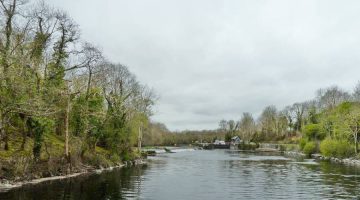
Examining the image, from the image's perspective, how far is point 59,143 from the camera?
49.0 m

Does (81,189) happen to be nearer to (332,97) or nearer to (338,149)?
(338,149)

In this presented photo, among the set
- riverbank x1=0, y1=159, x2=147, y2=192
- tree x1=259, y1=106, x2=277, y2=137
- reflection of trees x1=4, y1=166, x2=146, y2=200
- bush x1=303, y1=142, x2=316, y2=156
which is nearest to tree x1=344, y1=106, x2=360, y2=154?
bush x1=303, y1=142, x2=316, y2=156

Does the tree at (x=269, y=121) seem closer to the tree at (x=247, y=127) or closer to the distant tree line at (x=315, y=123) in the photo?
the distant tree line at (x=315, y=123)

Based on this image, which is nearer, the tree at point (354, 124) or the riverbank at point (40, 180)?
the riverbank at point (40, 180)

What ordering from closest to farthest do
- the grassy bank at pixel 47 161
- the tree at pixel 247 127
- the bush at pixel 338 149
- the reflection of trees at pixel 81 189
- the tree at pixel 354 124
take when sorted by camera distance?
1. the reflection of trees at pixel 81 189
2. the grassy bank at pixel 47 161
3. the bush at pixel 338 149
4. the tree at pixel 354 124
5. the tree at pixel 247 127

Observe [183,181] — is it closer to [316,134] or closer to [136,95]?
[136,95]

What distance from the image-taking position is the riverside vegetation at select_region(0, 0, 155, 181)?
32438mm

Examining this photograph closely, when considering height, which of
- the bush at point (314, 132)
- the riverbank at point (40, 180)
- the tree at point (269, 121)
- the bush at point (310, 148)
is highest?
the tree at point (269, 121)

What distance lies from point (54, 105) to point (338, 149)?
59553mm

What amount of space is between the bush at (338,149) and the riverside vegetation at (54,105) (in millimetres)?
41142

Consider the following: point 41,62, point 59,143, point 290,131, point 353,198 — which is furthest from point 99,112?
point 290,131

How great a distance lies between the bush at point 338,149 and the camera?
7669 cm

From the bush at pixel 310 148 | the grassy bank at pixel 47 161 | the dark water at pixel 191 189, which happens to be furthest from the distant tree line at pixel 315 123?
the grassy bank at pixel 47 161

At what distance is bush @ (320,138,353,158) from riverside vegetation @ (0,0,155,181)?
41142 millimetres
